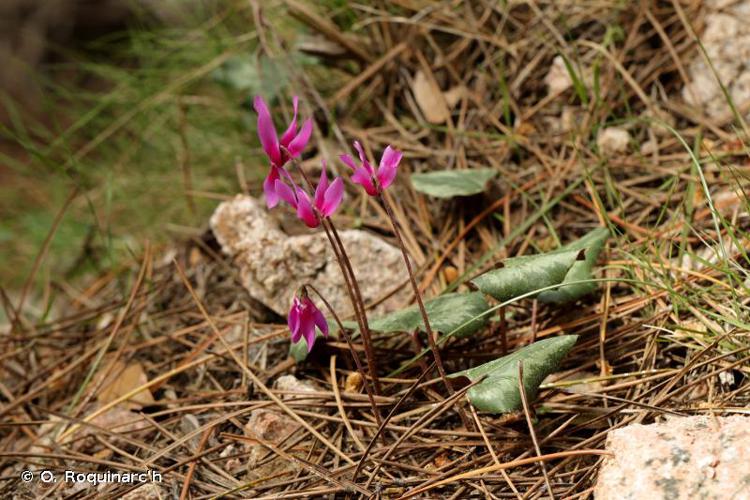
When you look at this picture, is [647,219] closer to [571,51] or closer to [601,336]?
[601,336]

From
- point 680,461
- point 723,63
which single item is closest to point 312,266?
point 680,461

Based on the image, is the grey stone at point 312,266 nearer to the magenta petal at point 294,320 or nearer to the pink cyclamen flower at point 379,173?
the magenta petal at point 294,320

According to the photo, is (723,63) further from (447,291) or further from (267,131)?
(267,131)

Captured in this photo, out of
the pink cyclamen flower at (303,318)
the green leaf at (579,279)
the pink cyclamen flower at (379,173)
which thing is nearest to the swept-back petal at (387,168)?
the pink cyclamen flower at (379,173)

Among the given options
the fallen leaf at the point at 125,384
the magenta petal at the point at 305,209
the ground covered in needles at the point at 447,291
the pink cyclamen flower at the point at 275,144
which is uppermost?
the pink cyclamen flower at the point at 275,144

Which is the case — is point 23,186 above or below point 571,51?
below

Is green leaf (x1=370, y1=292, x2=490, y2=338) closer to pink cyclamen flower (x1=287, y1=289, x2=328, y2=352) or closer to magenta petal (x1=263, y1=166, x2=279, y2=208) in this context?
pink cyclamen flower (x1=287, y1=289, x2=328, y2=352)

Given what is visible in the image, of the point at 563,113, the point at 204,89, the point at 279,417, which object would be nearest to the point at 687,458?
the point at 279,417
